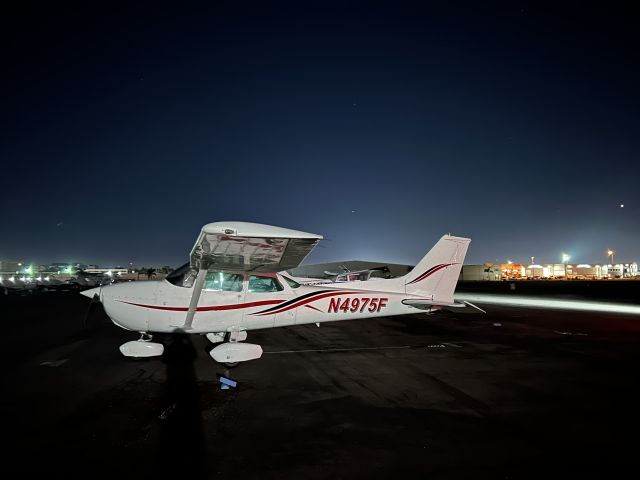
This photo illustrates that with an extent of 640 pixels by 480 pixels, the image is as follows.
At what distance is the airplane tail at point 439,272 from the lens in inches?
335

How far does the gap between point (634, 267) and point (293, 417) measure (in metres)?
159

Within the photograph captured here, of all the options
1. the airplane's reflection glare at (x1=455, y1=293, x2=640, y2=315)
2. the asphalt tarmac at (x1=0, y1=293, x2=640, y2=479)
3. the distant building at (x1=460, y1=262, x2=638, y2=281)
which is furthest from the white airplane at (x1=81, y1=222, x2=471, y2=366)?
the distant building at (x1=460, y1=262, x2=638, y2=281)

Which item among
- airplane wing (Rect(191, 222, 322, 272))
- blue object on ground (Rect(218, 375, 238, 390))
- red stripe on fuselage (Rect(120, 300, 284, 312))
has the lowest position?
blue object on ground (Rect(218, 375, 238, 390))

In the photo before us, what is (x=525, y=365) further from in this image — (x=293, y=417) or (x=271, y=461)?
(x=271, y=461)

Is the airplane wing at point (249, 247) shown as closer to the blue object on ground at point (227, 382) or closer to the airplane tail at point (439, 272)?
the blue object on ground at point (227, 382)

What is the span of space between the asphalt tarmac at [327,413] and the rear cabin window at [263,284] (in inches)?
59.3

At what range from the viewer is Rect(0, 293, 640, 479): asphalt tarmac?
330 cm

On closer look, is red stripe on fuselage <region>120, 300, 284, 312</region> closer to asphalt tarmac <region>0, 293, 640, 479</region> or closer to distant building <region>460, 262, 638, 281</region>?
asphalt tarmac <region>0, 293, 640, 479</region>

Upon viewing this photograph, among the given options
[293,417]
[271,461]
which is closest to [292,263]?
[293,417]

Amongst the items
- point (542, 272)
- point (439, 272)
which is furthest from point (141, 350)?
point (542, 272)

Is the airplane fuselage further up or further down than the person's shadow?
further up

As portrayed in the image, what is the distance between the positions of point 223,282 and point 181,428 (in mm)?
3366

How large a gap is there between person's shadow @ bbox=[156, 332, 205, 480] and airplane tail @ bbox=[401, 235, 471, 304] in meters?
5.24

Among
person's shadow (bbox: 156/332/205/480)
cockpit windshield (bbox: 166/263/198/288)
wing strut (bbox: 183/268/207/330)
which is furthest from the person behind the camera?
cockpit windshield (bbox: 166/263/198/288)
